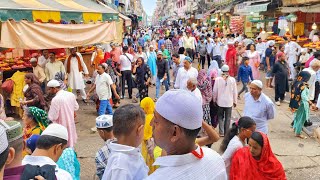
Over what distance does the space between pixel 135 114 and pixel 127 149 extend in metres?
0.40

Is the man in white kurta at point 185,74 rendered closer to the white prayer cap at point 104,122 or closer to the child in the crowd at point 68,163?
the white prayer cap at point 104,122

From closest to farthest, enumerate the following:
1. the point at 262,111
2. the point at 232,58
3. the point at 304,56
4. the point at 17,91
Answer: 1. the point at 262,111
2. the point at 17,91
3. the point at 304,56
4. the point at 232,58

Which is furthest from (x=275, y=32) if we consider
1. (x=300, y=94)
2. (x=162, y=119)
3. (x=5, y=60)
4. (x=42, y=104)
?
(x=162, y=119)

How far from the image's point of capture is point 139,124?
10.1 ft

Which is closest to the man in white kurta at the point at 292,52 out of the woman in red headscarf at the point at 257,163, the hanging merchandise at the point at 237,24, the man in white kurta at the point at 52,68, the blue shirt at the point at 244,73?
the blue shirt at the point at 244,73

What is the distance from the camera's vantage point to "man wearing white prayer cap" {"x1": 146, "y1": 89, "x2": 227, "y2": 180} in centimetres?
175

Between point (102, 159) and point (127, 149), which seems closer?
point (127, 149)

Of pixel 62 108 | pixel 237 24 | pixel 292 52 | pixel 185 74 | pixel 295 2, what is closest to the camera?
pixel 62 108

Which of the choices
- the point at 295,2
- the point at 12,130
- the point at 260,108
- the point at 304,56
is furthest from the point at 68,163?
the point at 295,2

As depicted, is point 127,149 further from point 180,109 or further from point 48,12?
point 48,12

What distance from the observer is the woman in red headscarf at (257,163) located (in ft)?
11.8

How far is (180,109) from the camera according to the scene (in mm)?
1776

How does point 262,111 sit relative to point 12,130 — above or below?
below

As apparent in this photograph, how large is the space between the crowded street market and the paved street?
0.02 metres
